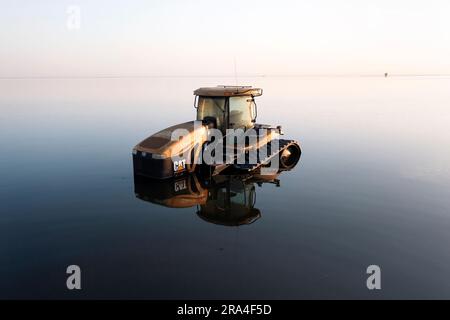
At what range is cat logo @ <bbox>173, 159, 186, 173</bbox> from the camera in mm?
12348

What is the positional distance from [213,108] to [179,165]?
8.82 ft

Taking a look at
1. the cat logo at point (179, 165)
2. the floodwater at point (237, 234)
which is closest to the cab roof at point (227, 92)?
the cat logo at point (179, 165)

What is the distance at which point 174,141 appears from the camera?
39.7 ft

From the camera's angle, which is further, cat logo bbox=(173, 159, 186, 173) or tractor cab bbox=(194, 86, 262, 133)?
tractor cab bbox=(194, 86, 262, 133)

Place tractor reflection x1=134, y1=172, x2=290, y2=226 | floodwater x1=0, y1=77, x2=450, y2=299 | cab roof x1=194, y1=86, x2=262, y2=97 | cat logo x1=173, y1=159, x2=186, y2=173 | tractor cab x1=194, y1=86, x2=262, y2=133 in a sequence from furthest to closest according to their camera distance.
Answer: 1. tractor cab x1=194, y1=86, x2=262, y2=133
2. cab roof x1=194, y1=86, x2=262, y2=97
3. cat logo x1=173, y1=159, x2=186, y2=173
4. tractor reflection x1=134, y1=172, x2=290, y2=226
5. floodwater x1=0, y1=77, x2=450, y2=299

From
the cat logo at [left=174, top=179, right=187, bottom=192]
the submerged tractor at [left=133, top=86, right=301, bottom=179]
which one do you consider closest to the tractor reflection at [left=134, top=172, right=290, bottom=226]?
the cat logo at [left=174, top=179, right=187, bottom=192]

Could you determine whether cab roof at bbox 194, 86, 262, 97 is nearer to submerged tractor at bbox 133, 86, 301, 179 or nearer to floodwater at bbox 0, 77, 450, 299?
submerged tractor at bbox 133, 86, 301, 179

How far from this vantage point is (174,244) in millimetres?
7879

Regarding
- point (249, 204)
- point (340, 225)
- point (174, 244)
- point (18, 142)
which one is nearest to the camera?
point (174, 244)

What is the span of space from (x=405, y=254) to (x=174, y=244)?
16.6 ft
